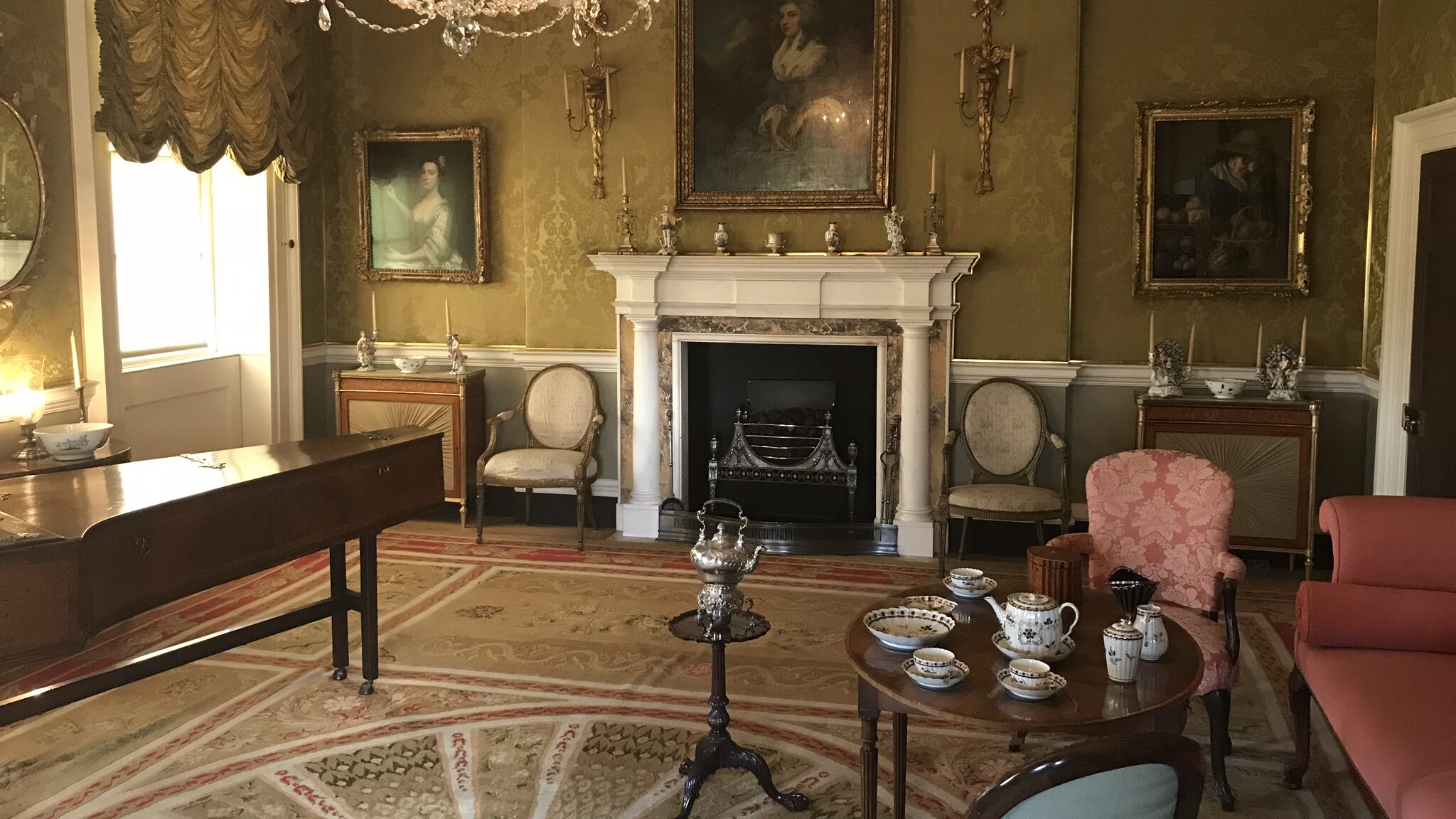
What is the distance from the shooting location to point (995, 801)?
170cm

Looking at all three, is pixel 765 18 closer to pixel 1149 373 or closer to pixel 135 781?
pixel 1149 373

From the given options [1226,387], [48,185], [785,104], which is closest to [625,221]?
[785,104]

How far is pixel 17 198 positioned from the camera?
16.0ft

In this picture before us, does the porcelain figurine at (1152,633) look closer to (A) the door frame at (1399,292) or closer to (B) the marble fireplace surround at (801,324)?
(A) the door frame at (1399,292)

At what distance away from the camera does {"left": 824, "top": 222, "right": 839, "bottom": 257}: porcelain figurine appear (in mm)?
6391

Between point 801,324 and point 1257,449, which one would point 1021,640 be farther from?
point 801,324

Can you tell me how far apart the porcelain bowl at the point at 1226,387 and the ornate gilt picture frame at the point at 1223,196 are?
0.50 meters

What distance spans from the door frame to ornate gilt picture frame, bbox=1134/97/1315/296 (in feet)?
1.68

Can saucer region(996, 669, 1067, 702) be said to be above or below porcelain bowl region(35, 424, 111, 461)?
below

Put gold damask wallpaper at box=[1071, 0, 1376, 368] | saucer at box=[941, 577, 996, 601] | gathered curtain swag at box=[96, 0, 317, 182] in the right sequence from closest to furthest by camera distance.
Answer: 1. saucer at box=[941, 577, 996, 601]
2. gathered curtain swag at box=[96, 0, 317, 182]
3. gold damask wallpaper at box=[1071, 0, 1376, 368]

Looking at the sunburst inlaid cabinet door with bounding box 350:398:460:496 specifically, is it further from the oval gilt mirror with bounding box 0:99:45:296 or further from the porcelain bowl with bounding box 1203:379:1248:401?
the porcelain bowl with bounding box 1203:379:1248:401

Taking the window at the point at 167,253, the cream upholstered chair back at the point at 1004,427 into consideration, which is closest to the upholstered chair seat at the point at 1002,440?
the cream upholstered chair back at the point at 1004,427

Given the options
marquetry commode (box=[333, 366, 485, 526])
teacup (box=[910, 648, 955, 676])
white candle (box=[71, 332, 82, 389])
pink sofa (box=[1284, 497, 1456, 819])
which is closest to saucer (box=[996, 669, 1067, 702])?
teacup (box=[910, 648, 955, 676])

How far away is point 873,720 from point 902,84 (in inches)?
169
